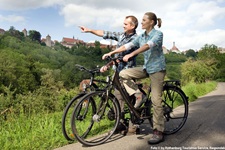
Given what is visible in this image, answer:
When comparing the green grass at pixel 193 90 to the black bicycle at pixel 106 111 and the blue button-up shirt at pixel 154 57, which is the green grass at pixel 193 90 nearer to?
the black bicycle at pixel 106 111

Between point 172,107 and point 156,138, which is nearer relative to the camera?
point 156,138

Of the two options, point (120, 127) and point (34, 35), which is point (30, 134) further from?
point (34, 35)

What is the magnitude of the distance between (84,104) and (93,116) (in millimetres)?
300

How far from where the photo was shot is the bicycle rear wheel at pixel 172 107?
443cm

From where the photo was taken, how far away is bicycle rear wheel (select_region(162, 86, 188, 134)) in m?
4.43

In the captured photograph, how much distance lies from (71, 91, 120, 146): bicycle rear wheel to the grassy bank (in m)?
0.33

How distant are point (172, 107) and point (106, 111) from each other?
136 centimetres

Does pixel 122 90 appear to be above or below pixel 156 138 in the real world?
above

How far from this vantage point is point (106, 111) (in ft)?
12.8

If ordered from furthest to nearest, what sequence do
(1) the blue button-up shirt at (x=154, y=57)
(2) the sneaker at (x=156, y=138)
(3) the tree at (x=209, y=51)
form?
(3) the tree at (x=209, y=51) → (1) the blue button-up shirt at (x=154, y=57) → (2) the sneaker at (x=156, y=138)

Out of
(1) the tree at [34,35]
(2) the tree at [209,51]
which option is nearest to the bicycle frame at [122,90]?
(2) the tree at [209,51]

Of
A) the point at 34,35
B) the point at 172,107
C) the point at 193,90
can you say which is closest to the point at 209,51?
the point at 193,90

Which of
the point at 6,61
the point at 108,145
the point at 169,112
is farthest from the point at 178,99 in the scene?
the point at 6,61

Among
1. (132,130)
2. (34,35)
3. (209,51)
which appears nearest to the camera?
(132,130)
